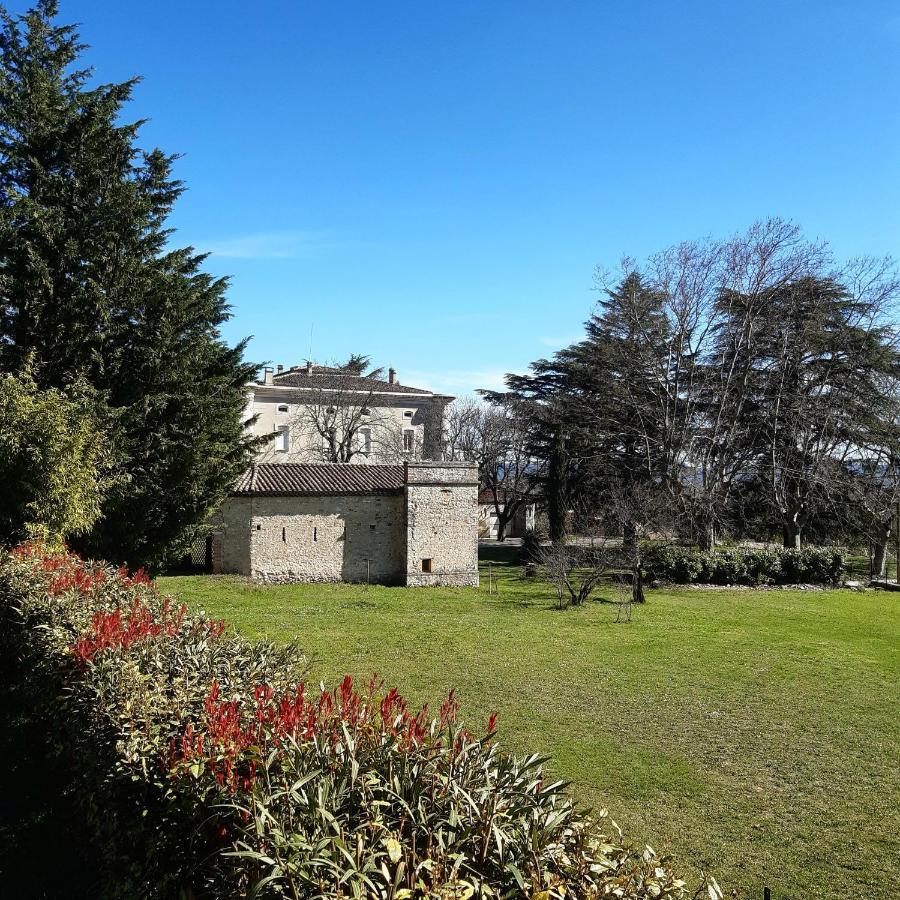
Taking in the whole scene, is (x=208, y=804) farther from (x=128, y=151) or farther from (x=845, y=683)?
(x=128, y=151)

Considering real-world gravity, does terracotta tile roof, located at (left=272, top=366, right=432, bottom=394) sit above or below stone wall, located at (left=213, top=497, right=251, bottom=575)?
above

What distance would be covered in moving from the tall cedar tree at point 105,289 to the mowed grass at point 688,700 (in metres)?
3.62

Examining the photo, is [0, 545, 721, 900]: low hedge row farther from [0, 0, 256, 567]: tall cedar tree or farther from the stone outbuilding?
the stone outbuilding

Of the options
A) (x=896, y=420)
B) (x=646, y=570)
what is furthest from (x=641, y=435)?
(x=896, y=420)

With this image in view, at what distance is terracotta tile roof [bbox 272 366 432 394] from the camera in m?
44.1

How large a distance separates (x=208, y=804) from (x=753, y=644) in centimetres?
1506

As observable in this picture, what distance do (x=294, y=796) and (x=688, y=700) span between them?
9.34 meters

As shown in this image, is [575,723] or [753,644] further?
[753,644]

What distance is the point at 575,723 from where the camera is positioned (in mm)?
9648

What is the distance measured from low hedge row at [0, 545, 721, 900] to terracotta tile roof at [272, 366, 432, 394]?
3917 cm

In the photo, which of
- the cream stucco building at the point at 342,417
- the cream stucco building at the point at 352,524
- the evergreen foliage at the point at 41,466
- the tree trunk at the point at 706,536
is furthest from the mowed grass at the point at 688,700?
the cream stucco building at the point at 342,417

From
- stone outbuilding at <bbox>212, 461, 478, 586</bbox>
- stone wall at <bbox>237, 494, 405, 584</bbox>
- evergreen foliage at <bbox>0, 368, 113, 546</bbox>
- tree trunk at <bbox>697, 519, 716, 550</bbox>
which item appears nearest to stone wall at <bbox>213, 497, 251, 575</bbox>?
stone outbuilding at <bbox>212, 461, 478, 586</bbox>

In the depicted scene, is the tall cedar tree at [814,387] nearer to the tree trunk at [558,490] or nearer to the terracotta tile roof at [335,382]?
the tree trunk at [558,490]

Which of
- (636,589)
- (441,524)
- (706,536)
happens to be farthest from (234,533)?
(706,536)
